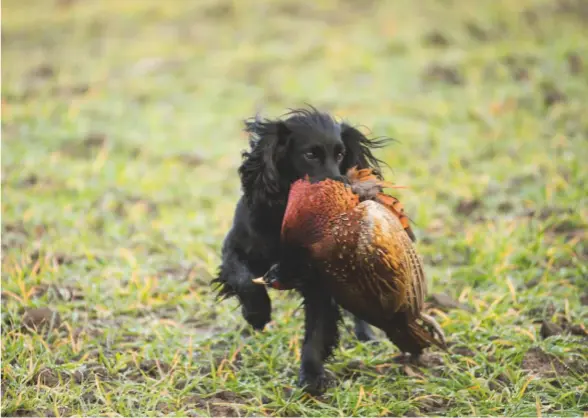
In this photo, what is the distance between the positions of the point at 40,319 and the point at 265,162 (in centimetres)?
141

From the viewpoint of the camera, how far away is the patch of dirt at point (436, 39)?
32.4ft

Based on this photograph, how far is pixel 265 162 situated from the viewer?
10.8ft

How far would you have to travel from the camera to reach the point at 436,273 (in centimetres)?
464

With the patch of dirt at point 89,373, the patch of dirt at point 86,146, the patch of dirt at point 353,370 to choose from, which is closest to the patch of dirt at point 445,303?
the patch of dirt at point 353,370

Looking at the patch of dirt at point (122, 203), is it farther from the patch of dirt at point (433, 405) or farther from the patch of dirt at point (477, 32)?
the patch of dirt at point (477, 32)

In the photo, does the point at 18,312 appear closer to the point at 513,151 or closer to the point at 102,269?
the point at 102,269

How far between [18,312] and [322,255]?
1.81m

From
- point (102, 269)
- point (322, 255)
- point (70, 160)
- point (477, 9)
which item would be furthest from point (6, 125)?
point (477, 9)

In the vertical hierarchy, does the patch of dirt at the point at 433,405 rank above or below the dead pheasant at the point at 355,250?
below

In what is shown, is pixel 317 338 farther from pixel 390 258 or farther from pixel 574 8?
pixel 574 8

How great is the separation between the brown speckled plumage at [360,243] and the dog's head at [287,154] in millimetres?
138

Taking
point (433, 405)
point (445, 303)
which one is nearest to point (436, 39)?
point (445, 303)

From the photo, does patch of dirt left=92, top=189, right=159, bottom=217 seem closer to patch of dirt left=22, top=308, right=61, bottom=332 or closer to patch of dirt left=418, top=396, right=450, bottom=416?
patch of dirt left=22, top=308, right=61, bottom=332

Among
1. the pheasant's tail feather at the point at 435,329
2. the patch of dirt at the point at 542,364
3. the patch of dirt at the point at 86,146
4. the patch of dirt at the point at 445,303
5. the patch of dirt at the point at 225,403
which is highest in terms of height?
the patch of dirt at the point at 86,146
